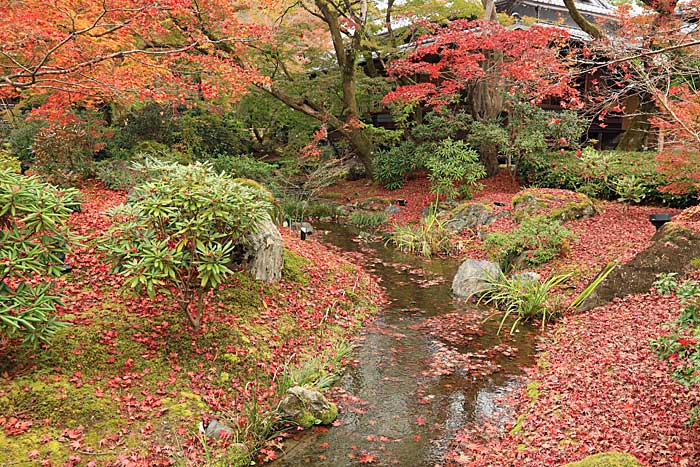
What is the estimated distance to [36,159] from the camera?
10484 mm

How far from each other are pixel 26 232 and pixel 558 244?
8.83 meters

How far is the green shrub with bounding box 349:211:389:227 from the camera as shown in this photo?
15.8 m

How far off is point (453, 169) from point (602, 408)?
436 inches

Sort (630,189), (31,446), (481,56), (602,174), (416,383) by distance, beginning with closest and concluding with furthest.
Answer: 1. (31,446)
2. (416,383)
3. (630,189)
4. (602,174)
5. (481,56)

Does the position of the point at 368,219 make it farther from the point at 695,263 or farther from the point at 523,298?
the point at 695,263

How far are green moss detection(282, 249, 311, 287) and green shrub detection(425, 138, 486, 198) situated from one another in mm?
7306

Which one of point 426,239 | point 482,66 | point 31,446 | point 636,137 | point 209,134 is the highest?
point 482,66

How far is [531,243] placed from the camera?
1043 centimetres

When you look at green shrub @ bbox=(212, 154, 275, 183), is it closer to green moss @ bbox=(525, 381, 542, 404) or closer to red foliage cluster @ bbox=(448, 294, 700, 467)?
red foliage cluster @ bbox=(448, 294, 700, 467)

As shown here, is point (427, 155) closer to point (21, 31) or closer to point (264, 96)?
point (264, 96)

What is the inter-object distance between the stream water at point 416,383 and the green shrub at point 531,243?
195cm

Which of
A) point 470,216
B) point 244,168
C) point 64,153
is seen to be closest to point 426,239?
point 470,216

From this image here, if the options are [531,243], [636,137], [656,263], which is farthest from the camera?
[636,137]

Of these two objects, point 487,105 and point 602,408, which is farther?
point 487,105
